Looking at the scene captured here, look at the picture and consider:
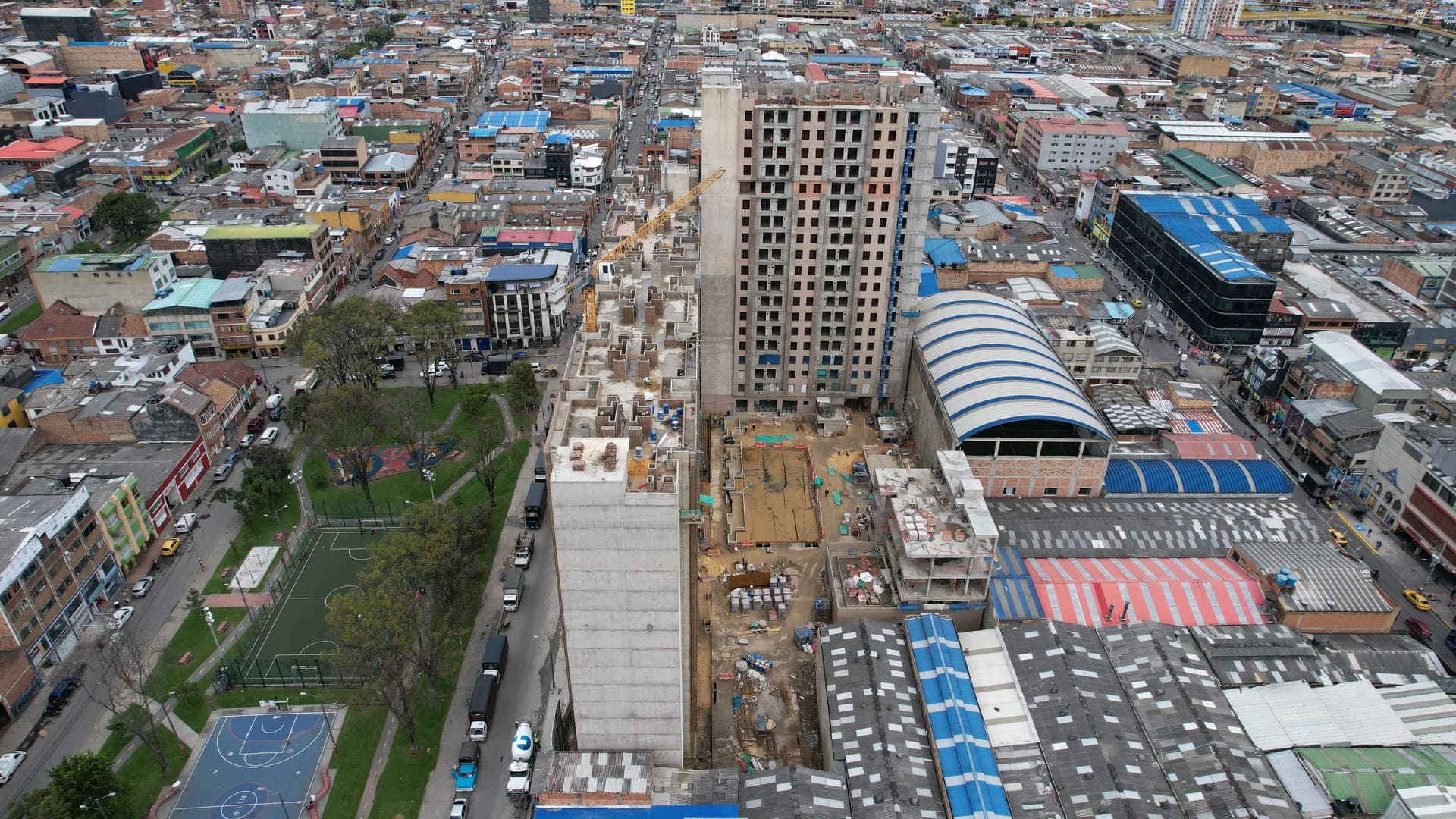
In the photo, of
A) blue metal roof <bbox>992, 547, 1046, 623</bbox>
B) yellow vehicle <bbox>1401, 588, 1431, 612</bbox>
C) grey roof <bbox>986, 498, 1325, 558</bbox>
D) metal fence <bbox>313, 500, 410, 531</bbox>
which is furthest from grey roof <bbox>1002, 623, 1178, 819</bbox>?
metal fence <bbox>313, 500, 410, 531</bbox>

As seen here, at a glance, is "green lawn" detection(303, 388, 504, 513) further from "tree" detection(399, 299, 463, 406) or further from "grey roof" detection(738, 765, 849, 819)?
"grey roof" detection(738, 765, 849, 819)

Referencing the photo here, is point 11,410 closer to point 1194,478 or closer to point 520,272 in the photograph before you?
point 520,272

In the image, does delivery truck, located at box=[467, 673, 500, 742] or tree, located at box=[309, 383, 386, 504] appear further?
tree, located at box=[309, 383, 386, 504]

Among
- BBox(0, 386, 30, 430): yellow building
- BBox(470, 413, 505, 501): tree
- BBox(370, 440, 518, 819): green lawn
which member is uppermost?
BBox(0, 386, 30, 430): yellow building

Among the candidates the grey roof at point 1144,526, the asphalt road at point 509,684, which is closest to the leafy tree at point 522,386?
the asphalt road at point 509,684

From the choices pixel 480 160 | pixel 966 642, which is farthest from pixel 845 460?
pixel 480 160

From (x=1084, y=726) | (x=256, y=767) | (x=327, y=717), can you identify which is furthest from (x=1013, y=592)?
(x=256, y=767)
